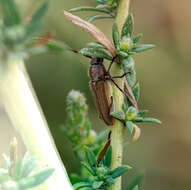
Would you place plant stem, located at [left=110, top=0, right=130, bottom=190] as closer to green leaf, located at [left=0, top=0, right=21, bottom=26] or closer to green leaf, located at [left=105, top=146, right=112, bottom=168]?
green leaf, located at [left=105, top=146, right=112, bottom=168]

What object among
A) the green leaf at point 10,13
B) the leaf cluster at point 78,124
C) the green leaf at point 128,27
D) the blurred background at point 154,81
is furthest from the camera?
the blurred background at point 154,81


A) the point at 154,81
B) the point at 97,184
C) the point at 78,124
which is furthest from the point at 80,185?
the point at 154,81

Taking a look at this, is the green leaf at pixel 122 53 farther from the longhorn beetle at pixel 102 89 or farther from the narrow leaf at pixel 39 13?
the narrow leaf at pixel 39 13

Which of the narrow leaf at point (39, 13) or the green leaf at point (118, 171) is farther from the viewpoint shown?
the green leaf at point (118, 171)

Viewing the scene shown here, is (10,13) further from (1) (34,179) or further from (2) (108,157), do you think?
(2) (108,157)

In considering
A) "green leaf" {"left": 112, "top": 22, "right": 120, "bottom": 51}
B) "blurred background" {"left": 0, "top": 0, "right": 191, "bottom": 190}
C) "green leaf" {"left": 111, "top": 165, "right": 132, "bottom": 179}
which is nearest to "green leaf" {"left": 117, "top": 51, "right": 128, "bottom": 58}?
"green leaf" {"left": 112, "top": 22, "right": 120, "bottom": 51}

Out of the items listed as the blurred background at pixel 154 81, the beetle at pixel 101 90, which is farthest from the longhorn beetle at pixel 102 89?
the blurred background at pixel 154 81

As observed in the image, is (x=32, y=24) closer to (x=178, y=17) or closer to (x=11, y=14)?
(x=11, y=14)


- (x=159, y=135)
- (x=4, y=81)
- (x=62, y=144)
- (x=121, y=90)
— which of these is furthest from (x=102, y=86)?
(x=159, y=135)
